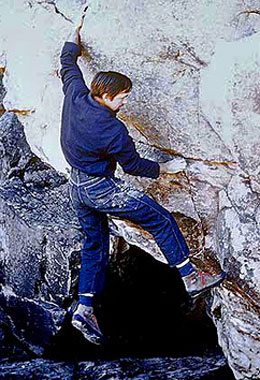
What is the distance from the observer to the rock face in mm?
3275

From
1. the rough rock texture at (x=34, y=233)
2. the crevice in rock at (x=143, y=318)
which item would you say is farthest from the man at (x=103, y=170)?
the crevice in rock at (x=143, y=318)

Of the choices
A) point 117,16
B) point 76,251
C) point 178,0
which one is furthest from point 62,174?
point 178,0

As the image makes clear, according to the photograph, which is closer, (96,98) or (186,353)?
(96,98)

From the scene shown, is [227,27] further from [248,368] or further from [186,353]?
[186,353]

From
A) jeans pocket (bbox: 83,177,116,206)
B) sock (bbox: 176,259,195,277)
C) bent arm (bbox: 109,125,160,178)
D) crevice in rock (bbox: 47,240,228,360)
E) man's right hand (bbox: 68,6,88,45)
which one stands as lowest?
crevice in rock (bbox: 47,240,228,360)

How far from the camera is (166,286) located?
4.93 m

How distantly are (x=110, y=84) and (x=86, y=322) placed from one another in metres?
1.31

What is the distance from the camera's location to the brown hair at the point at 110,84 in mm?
3076

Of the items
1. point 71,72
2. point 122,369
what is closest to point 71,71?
point 71,72

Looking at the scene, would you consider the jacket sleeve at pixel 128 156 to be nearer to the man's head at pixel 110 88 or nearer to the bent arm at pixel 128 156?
the bent arm at pixel 128 156

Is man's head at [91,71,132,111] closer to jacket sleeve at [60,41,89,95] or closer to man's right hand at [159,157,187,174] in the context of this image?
jacket sleeve at [60,41,89,95]

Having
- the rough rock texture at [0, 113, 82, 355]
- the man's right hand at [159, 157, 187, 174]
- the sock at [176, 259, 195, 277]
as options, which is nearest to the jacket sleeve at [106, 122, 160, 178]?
the man's right hand at [159, 157, 187, 174]

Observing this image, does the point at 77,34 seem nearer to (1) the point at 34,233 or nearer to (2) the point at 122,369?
(1) the point at 34,233

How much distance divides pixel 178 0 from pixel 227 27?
29cm
